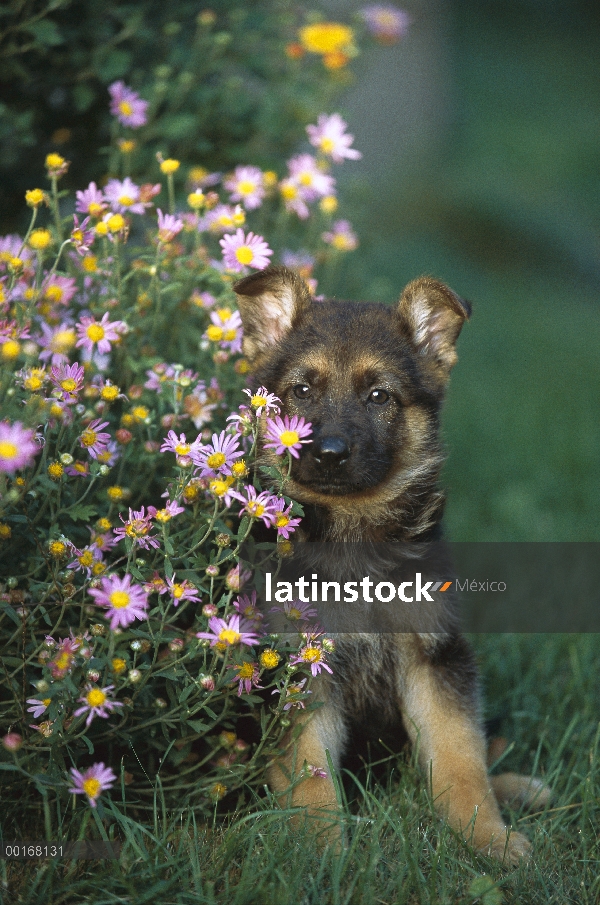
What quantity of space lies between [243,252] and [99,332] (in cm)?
59

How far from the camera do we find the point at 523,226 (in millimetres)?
12453

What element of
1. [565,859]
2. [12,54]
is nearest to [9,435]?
[565,859]

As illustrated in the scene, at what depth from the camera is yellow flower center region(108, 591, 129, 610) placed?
2377 millimetres

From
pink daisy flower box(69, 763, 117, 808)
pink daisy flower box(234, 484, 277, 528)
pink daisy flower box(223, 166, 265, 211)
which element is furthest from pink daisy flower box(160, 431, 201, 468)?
pink daisy flower box(223, 166, 265, 211)

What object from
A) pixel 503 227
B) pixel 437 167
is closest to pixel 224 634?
pixel 503 227

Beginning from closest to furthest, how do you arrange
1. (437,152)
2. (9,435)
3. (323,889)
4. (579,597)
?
1. (9,435)
2. (323,889)
3. (579,597)
4. (437,152)

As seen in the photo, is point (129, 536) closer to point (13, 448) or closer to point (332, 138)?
point (13, 448)

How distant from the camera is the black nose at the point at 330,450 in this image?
297cm

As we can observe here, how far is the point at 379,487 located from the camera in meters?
3.26

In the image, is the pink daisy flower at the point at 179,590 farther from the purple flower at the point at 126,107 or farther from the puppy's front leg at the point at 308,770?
the purple flower at the point at 126,107

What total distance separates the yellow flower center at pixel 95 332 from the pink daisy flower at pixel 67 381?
0.31 meters

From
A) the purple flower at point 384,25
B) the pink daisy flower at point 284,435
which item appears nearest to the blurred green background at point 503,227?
Answer: the purple flower at point 384,25

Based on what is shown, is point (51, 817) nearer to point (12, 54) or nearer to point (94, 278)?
point (94, 278)

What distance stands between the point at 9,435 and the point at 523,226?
11306 mm
